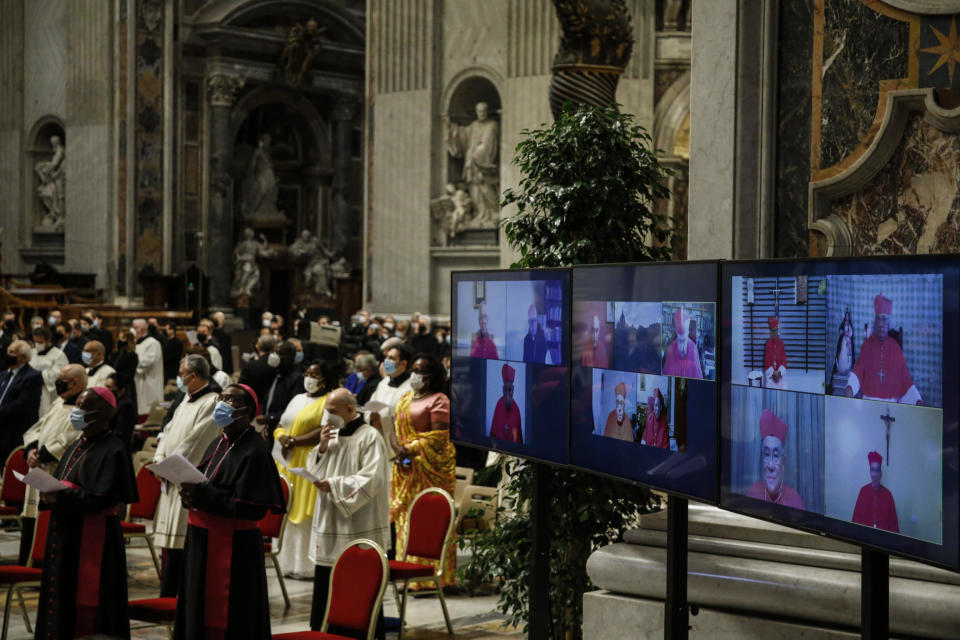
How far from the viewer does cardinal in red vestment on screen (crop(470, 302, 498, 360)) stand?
5383mm

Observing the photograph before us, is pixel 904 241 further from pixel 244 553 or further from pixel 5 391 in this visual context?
pixel 5 391

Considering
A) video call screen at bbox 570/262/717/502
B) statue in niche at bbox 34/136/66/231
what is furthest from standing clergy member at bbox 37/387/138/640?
statue in niche at bbox 34/136/66/231

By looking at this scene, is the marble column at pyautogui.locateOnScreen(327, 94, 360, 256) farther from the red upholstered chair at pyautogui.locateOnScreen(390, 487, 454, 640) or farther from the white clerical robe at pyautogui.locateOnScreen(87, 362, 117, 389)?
the red upholstered chair at pyautogui.locateOnScreen(390, 487, 454, 640)

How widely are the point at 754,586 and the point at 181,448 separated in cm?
457

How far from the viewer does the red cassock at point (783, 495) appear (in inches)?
138

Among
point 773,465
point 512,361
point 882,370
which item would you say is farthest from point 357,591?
point 882,370

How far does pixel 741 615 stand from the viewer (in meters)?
4.77

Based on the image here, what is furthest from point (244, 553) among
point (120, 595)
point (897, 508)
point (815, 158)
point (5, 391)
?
point (5, 391)

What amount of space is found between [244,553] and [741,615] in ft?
8.50

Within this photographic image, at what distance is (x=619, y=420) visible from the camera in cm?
451

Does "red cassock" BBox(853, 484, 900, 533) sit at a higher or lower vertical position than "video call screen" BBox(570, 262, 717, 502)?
lower

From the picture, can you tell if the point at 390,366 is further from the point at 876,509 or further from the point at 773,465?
the point at 876,509

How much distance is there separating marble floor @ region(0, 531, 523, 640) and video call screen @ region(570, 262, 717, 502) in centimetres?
351

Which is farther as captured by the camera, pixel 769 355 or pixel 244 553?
pixel 244 553
